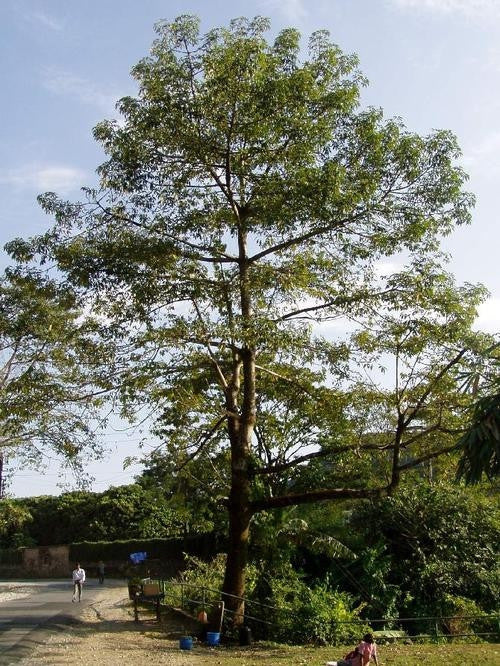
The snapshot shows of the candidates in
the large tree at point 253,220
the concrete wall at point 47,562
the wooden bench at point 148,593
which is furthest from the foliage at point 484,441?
the concrete wall at point 47,562

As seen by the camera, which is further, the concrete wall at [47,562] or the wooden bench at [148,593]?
the concrete wall at [47,562]

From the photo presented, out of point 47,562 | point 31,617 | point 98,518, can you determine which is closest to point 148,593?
point 31,617

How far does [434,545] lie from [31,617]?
40.4ft

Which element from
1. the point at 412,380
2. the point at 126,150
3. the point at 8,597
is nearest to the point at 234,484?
the point at 412,380

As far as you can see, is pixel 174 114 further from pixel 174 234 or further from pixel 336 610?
pixel 336 610

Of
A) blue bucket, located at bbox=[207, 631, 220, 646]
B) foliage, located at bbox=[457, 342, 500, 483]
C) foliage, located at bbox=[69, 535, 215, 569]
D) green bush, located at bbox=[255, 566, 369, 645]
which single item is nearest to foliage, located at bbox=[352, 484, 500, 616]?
green bush, located at bbox=[255, 566, 369, 645]

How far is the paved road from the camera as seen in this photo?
15516 millimetres

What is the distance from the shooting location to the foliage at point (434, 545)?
22172mm

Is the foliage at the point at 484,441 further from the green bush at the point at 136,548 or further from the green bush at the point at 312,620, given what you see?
the green bush at the point at 136,548

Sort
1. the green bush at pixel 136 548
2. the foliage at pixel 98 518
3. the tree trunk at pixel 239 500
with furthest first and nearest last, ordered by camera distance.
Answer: the foliage at pixel 98 518 → the green bush at pixel 136 548 → the tree trunk at pixel 239 500

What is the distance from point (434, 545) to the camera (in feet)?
76.1

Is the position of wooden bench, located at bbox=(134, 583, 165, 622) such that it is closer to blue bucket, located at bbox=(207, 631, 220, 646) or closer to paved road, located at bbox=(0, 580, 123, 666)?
paved road, located at bbox=(0, 580, 123, 666)

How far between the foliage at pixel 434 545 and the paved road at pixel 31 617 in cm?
914

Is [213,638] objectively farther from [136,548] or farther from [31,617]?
[136,548]
